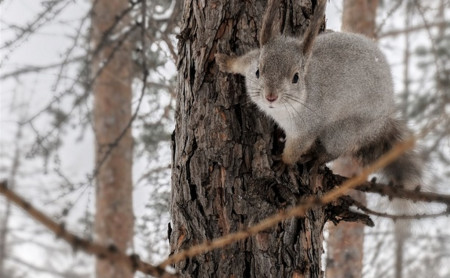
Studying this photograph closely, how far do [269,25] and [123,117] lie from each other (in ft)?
10.5

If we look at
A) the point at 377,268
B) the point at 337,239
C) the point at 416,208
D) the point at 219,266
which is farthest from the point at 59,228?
the point at 377,268

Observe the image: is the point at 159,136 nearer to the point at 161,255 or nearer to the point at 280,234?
the point at 161,255

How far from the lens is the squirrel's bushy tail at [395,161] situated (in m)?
2.68

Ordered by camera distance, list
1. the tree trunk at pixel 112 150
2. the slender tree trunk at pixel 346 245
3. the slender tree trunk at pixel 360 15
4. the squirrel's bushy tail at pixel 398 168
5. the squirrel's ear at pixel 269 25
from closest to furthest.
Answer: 1. the squirrel's ear at pixel 269 25
2. the squirrel's bushy tail at pixel 398 168
3. the slender tree trunk at pixel 346 245
4. the slender tree trunk at pixel 360 15
5. the tree trunk at pixel 112 150

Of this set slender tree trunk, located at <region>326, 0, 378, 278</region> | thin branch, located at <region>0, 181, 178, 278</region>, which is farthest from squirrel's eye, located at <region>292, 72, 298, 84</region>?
slender tree trunk, located at <region>326, 0, 378, 278</region>

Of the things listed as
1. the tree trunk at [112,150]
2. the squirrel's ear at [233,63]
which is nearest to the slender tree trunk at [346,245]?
the tree trunk at [112,150]

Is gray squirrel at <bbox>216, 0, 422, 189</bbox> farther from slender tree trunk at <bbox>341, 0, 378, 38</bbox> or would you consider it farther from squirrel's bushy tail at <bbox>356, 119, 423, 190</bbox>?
slender tree trunk at <bbox>341, 0, 378, 38</bbox>

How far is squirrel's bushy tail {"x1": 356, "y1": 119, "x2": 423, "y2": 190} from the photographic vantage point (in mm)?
2682

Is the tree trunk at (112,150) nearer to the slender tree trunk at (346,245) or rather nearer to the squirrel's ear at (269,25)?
the slender tree trunk at (346,245)

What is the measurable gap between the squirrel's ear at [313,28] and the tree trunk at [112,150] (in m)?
2.71

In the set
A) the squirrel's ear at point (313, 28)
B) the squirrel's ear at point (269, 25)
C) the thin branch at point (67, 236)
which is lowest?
the thin branch at point (67, 236)

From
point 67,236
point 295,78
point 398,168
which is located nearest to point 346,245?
point 398,168

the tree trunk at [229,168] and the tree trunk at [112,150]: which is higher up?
the tree trunk at [112,150]

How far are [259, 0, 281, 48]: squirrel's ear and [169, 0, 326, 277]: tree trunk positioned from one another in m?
0.08
